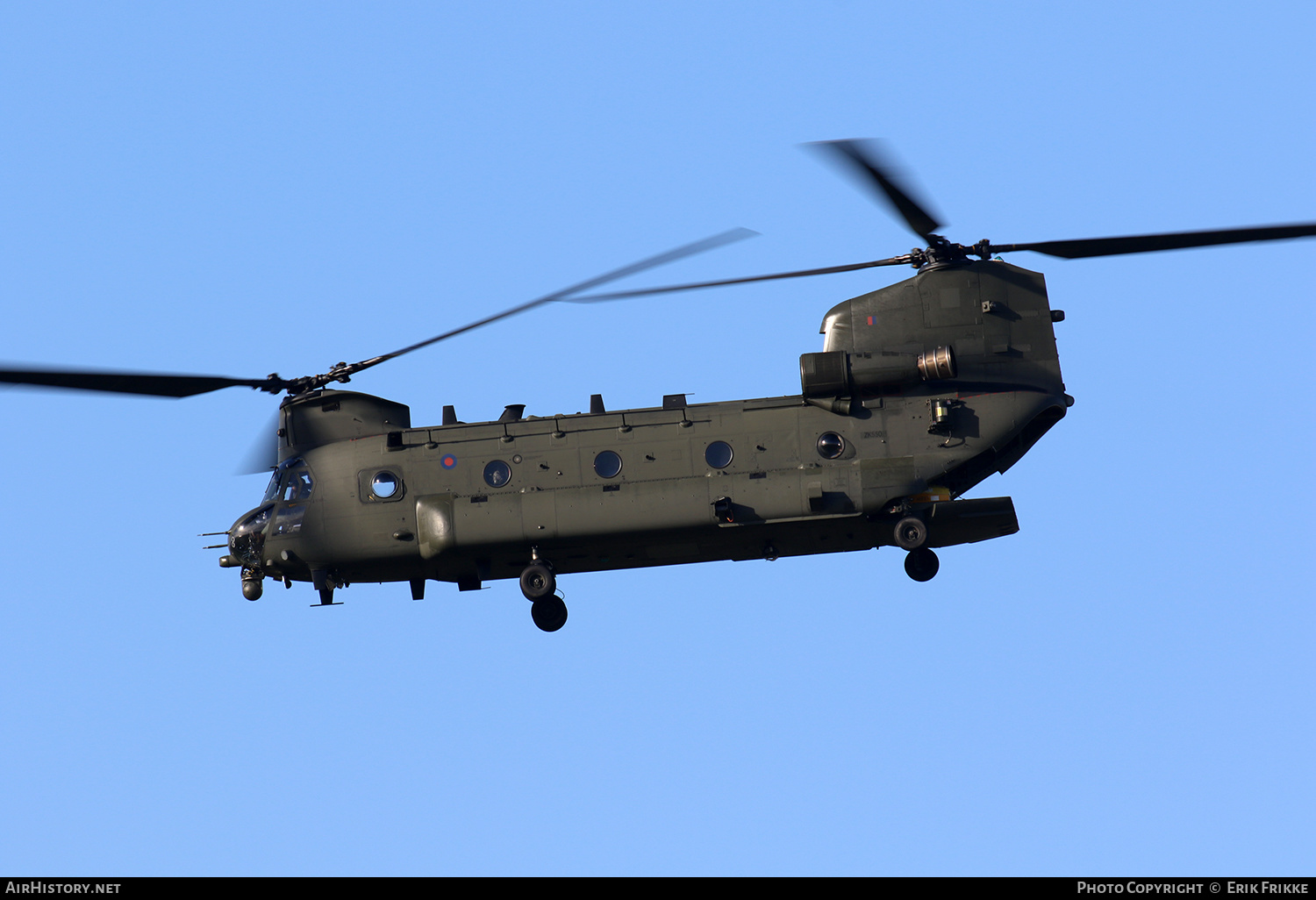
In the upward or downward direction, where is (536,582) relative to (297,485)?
downward

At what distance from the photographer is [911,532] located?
33719 mm

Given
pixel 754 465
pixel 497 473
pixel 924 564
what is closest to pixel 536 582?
pixel 497 473

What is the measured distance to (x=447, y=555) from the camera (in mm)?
34781

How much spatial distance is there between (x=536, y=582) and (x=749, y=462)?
4.84m

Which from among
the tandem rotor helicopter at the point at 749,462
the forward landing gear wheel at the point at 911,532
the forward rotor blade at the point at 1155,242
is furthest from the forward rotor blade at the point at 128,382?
the forward rotor blade at the point at 1155,242

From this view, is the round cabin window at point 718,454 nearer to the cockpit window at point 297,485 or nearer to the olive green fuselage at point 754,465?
the olive green fuselage at point 754,465

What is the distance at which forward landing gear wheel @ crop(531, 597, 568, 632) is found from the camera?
1391 inches

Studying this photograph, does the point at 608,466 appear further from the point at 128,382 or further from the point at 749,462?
the point at 128,382

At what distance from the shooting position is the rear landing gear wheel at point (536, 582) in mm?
34719

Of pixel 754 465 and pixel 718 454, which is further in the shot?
pixel 718 454

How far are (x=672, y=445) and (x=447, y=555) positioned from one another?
494cm

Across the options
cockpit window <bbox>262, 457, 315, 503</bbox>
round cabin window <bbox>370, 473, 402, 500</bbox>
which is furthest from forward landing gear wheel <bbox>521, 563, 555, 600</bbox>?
cockpit window <bbox>262, 457, 315, 503</bbox>
